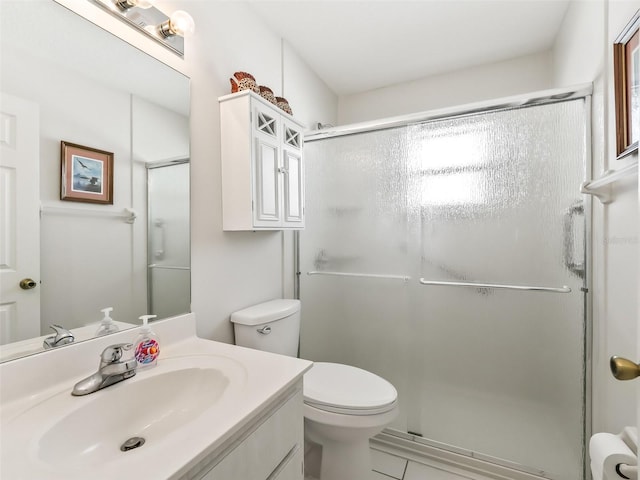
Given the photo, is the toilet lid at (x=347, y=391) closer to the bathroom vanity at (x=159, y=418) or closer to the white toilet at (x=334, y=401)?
the white toilet at (x=334, y=401)

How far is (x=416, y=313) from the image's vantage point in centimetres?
167

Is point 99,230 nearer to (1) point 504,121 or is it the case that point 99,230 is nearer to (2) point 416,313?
(2) point 416,313

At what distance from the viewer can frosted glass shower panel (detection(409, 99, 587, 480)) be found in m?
1.36

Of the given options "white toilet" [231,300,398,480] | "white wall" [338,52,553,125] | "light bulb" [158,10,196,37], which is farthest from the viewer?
"white wall" [338,52,553,125]

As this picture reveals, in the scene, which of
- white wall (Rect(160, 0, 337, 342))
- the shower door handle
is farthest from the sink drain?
the shower door handle

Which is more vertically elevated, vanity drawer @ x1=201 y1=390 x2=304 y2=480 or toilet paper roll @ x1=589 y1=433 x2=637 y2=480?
vanity drawer @ x1=201 y1=390 x2=304 y2=480

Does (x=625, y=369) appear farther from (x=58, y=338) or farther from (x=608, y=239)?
(x=58, y=338)

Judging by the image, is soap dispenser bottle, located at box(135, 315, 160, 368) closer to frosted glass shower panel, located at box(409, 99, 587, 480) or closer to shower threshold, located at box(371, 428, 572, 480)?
frosted glass shower panel, located at box(409, 99, 587, 480)

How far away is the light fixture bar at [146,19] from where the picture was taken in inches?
37.5

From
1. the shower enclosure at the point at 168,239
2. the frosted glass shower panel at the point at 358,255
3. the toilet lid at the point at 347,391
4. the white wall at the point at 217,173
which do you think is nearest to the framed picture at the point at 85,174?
the shower enclosure at the point at 168,239

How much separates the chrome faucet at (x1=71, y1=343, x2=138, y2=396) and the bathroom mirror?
0.15 m

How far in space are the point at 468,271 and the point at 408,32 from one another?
144cm

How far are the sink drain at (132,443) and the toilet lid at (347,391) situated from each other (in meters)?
0.65

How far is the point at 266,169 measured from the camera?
1378mm
